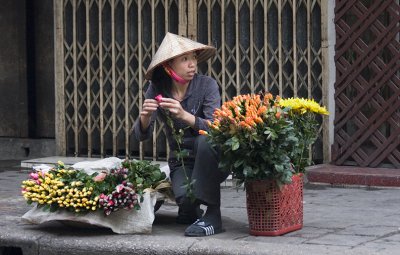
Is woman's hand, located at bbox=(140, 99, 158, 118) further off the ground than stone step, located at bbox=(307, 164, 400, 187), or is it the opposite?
woman's hand, located at bbox=(140, 99, 158, 118)

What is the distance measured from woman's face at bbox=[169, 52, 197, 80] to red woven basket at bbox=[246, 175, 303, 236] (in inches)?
38.0

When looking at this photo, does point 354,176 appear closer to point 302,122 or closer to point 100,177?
point 302,122

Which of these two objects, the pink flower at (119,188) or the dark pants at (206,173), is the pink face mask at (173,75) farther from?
the pink flower at (119,188)

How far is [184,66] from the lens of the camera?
24.7 feet

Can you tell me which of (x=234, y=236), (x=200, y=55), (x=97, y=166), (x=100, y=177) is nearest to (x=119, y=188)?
(x=100, y=177)

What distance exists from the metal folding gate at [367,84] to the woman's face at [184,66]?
3331 millimetres

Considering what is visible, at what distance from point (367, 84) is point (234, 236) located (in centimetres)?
370

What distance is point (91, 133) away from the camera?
1229 cm

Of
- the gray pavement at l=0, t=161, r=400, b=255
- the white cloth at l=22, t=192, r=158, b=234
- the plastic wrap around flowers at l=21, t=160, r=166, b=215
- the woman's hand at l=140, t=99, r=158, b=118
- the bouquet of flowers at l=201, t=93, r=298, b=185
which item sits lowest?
the gray pavement at l=0, t=161, r=400, b=255

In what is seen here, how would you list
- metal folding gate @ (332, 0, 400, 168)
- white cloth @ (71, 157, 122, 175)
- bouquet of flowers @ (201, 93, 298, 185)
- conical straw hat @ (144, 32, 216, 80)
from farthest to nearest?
metal folding gate @ (332, 0, 400, 168), white cloth @ (71, 157, 122, 175), conical straw hat @ (144, 32, 216, 80), bouquet of flowers @ (201, 93, 298, 185)

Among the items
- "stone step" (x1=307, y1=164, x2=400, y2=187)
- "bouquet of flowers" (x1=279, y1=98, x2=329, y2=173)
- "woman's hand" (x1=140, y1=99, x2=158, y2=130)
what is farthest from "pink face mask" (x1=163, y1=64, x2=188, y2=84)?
"stone step" (x1=307, y1=164, x2=400, y2=187)

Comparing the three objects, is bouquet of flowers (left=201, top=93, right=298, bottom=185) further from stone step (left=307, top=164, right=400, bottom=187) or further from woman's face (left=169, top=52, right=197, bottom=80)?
stone step (left=307, top=164, right=400, bottom=187)

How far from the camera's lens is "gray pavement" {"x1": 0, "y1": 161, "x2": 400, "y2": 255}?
22.2 feet

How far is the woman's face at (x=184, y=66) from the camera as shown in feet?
24.7
